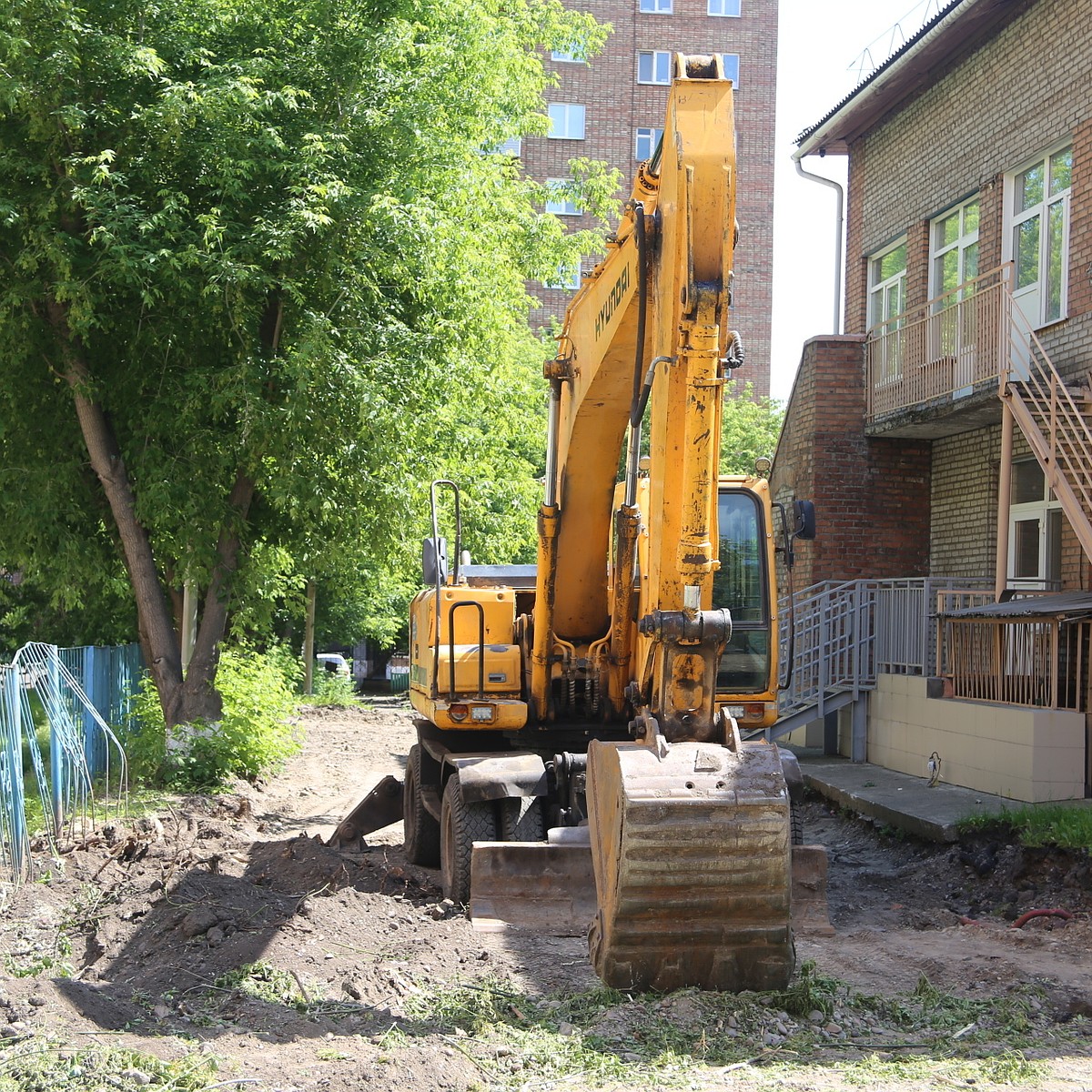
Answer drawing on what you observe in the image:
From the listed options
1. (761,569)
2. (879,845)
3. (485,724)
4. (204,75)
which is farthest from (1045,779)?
(204,75)

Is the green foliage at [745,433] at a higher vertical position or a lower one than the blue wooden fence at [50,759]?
higher

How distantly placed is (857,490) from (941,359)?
231 cm

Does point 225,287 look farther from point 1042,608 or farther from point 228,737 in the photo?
point 1042,608

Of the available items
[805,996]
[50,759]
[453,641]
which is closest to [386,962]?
[805,996]

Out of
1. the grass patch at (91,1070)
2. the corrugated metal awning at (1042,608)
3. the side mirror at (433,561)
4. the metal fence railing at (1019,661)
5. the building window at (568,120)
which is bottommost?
the grass patch at (91,1070)

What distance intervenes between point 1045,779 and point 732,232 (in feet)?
21.7

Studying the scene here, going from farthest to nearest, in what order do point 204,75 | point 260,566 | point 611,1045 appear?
point 260,566 < point 204,75 < point 611,1045

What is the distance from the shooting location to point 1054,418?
1153 cm

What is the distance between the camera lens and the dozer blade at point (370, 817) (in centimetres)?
1104

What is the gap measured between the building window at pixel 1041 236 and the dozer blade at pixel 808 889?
8012 millimetres

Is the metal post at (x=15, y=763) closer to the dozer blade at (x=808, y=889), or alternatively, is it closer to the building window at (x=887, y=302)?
the dozer blade at (x=808, y=889)

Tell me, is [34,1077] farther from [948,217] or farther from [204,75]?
[948,217]

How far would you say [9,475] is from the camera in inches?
547

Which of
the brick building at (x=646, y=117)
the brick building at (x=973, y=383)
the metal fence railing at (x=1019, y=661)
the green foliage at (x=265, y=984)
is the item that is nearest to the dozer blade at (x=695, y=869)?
the green foliage at (x=265, y=984)
